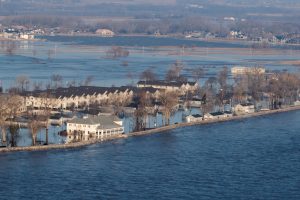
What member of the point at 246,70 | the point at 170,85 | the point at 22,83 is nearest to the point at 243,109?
the point at 170,85

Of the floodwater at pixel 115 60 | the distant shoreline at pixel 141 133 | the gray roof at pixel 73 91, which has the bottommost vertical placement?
the distant shoreline at pixel 141 133

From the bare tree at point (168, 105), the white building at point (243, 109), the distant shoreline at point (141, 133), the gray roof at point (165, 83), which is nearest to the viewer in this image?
the distant shoreline at point (141, 133)

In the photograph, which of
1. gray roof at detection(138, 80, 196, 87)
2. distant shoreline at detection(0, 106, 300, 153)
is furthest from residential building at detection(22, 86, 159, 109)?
distant shoreline at detection(0, 106, 300, 153)

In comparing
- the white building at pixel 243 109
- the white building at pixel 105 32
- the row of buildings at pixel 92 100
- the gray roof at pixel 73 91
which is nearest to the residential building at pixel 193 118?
the white building at pixel 243 109

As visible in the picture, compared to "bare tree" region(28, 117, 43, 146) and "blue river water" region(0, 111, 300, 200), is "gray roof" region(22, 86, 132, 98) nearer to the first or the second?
"bare tree" region(28, 117, 43, 146)

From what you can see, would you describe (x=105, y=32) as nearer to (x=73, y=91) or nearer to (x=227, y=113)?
(x=73, y=91)

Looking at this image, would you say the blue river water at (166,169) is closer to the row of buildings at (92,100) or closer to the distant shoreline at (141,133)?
the distant shoreline at (141,133)

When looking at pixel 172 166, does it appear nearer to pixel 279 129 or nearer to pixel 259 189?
pixel 259 189

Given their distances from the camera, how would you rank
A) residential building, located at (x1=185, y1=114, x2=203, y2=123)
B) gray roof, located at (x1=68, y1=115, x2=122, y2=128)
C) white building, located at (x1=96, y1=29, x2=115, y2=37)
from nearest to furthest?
gray roof, located at (x1=68, y1=115, x2=122, y2=128), residential building, located at (x1=185, y1=114, x2=203, y2=123), white building, located at (x1=96, y1=29, x2=115, y2=37)
